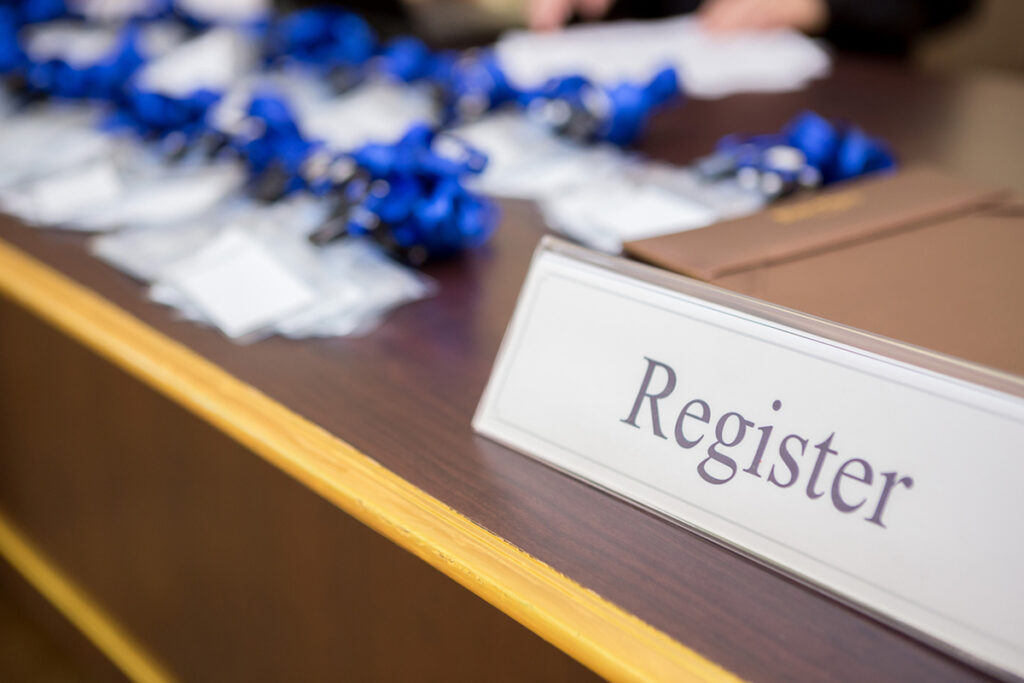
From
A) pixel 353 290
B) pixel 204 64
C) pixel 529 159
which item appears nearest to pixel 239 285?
pixel 353 290

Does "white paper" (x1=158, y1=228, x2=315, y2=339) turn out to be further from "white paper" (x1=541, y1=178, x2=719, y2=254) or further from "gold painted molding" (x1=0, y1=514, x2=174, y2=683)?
"gold painted molding" (x1=0, y1=514, x2=174, y2=683)

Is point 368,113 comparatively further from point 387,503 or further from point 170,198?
point 387,503

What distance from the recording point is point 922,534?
32cm

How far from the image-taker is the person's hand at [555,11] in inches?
62.0

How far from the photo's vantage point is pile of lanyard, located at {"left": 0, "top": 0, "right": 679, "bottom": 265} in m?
0.64

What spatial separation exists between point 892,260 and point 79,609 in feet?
2.79

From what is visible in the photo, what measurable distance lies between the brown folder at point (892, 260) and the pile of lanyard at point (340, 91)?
0.22m

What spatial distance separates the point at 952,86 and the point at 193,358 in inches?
48.6

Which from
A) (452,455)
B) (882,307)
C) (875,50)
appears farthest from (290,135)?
(875,50)

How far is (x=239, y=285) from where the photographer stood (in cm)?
60

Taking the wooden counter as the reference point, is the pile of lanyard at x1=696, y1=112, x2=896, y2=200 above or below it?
above

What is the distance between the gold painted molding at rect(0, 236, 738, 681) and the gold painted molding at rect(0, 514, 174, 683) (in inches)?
13.5

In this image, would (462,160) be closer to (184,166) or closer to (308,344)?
(308,344)

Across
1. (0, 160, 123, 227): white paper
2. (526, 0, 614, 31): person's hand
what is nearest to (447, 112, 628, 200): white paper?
(0, 160, 123, 227): white paper
